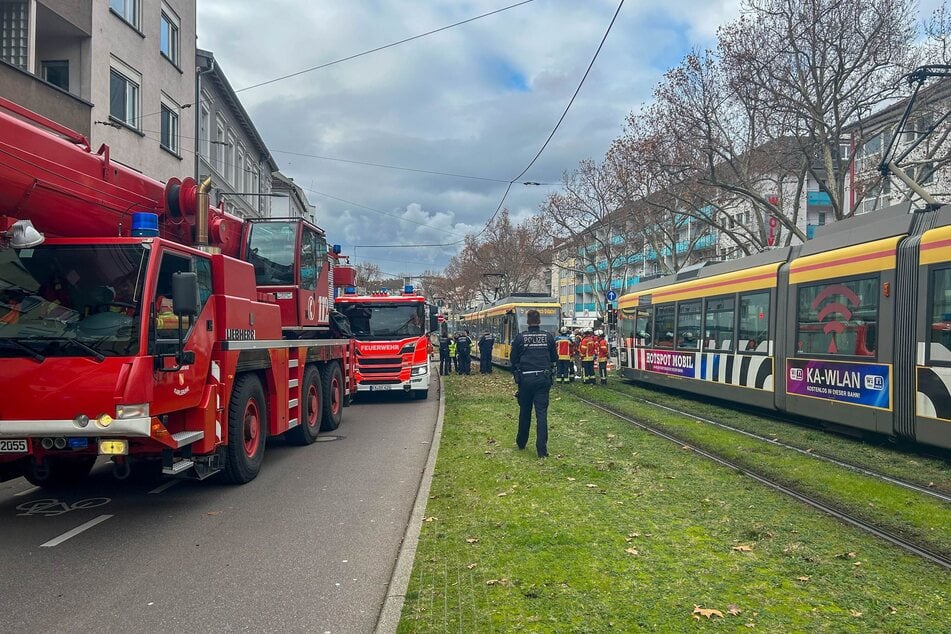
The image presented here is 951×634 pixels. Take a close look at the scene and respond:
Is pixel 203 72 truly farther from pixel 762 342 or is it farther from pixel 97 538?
pixel 97 538

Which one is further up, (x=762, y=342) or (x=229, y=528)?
(x=762, y=342)

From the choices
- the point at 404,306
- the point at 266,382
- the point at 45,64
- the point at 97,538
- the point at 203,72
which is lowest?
the point at 97,538

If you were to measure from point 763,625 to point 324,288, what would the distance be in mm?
10194

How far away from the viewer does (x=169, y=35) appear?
22984 mm

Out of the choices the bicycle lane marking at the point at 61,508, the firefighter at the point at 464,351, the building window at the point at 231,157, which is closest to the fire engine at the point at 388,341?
the firefighter at the point at 464,351

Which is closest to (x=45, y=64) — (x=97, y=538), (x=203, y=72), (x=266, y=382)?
(x=203, y=72)

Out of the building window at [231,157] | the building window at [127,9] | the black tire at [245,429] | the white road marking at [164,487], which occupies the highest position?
the building window at [127,9]

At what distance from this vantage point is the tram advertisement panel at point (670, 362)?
16.7 metres

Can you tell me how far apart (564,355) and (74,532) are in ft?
55.4

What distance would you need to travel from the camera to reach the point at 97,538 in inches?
249

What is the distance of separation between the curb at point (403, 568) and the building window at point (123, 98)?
1522 cm

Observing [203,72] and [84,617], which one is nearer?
[84,617]

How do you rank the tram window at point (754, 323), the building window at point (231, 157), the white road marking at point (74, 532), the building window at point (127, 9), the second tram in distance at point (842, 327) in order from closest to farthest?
the white road marking at point (74, 532) < the second tram in distance at point (842, 327) < the tram window at point (754, 323) < the building window at point (127, 9) < the building window at point (231, 157)

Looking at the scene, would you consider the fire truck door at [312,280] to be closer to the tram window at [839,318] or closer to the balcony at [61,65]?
the balcony at [61,65]
